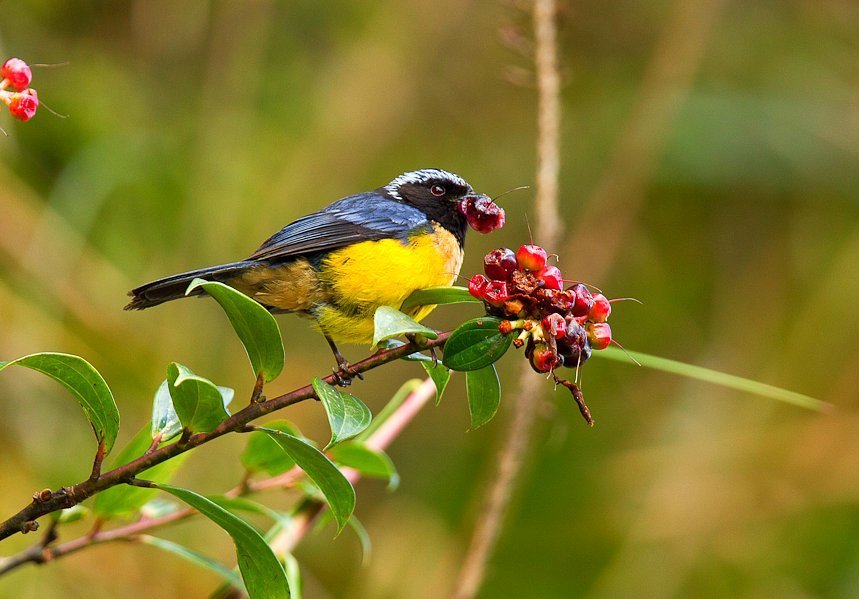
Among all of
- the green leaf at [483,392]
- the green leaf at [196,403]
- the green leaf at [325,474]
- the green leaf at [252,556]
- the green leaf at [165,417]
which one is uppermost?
the green leaf at [483,392]

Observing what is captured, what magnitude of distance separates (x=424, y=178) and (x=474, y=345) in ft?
6.59

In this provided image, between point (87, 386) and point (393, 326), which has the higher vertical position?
point (393, 326)

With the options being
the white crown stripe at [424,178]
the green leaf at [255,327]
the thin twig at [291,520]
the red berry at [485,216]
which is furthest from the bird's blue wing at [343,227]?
the green leaf at [255,327]

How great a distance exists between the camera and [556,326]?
1.48 meters

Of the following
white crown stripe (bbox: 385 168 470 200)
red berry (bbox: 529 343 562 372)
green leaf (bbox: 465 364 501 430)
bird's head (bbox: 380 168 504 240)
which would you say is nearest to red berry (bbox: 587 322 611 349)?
red berry (bbox: 529 343 562 372)

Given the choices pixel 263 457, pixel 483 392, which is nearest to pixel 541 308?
pixel 483 392

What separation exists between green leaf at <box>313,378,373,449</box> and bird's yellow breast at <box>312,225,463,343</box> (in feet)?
4.11

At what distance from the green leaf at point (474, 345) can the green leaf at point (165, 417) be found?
0.42m

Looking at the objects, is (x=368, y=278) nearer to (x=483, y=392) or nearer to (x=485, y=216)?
(x=485, y=216)

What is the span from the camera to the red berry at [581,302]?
1.52 meters

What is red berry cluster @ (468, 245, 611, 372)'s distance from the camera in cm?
149

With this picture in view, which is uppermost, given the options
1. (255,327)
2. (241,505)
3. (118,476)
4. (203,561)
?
(255,327)

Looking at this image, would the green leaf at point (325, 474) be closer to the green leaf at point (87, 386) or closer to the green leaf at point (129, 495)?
the green leaf at point (87, 386)

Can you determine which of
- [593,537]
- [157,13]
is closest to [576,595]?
[593,537]
